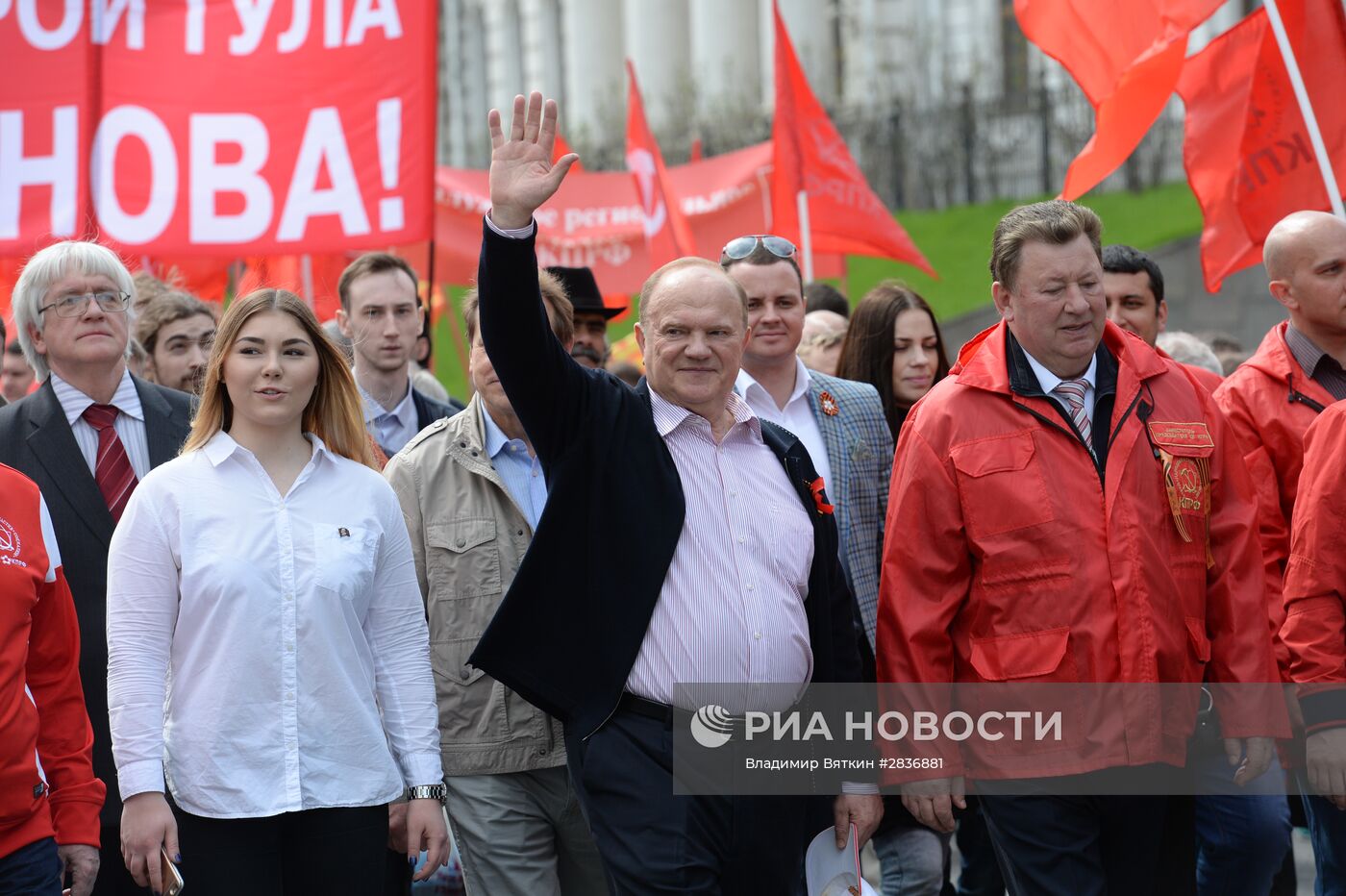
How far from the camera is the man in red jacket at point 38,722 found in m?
3.64

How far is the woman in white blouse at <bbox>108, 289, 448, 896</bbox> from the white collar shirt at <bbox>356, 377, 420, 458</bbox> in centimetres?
209

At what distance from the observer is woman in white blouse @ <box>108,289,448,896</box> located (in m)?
3.84

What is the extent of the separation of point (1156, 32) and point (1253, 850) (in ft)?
12.2

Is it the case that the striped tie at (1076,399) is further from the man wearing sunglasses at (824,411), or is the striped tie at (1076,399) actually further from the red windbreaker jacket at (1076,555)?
the man wearing sunglasses at (824,411)

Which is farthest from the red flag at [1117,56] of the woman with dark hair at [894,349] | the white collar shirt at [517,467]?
the white collar shirt at [517,467]

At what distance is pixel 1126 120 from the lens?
7.26 metres

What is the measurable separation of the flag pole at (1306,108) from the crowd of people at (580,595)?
1862 millimetres

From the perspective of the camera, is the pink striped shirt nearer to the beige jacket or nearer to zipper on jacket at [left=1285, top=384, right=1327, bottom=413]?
the beige jacket

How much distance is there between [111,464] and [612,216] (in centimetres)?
958

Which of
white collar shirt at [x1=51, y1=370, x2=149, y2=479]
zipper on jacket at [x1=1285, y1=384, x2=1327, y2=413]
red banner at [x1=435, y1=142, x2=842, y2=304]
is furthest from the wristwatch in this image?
red banner at [x1=435, y1=142, x2=842, y2=304]

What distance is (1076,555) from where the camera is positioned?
13.9 feet

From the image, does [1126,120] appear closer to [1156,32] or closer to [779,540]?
[1156,32]

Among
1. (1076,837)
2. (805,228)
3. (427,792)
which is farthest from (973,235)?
(427,792)

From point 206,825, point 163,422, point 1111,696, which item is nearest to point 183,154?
point 163,422
